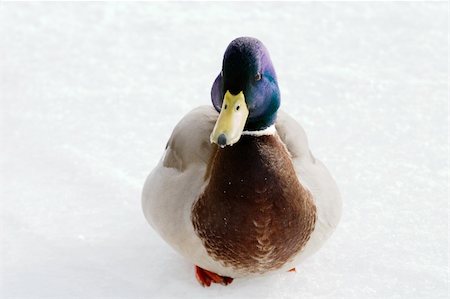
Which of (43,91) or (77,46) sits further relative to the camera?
(77,46)

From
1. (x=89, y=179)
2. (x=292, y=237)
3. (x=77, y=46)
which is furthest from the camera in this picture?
(x=77, y=46)

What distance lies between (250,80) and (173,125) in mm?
1691

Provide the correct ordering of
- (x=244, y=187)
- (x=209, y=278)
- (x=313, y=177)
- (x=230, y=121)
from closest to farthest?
(x=230, y=121) < (x=244, y=187) < (x=313, y=177) < (x=209, y=278)

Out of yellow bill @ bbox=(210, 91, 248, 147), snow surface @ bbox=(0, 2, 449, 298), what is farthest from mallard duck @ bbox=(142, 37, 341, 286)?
snow surface @ bbox=(0, 2, 449, 298)

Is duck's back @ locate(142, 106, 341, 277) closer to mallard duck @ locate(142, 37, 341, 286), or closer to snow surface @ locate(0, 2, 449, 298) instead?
mallard duck @ locate(142, 37, 341, 286)

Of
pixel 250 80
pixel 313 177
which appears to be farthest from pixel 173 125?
pixel 250 80

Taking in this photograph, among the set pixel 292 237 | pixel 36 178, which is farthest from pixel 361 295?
pixel 36 178

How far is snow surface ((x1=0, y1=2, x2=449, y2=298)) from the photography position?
3293mm

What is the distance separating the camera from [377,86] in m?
4.63

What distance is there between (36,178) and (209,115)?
40.6 inches

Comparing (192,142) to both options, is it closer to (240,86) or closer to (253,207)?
(253,207)

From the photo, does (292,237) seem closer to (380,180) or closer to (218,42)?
(380,180)

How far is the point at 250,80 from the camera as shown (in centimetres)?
261

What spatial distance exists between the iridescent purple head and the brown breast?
0.12 metres
